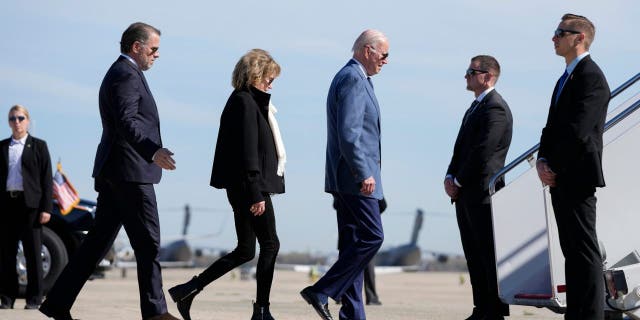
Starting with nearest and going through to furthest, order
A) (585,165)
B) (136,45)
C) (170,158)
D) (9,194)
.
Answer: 1. (585,165)
2. (170,158)
3. (136,45)
4. (9,194)

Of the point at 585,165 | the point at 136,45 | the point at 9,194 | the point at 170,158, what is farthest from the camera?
the point at 9,194

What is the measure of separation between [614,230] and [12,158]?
19.7 feet

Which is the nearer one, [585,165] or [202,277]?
[585,165]

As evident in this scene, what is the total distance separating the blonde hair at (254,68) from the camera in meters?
7.62

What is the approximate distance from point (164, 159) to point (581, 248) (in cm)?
251

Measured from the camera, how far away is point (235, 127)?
750 centimetres

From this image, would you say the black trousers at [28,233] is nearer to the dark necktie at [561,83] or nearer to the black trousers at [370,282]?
the black trousers at [370,282]

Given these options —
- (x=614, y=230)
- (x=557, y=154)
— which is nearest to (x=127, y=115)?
(x=557, y=154)

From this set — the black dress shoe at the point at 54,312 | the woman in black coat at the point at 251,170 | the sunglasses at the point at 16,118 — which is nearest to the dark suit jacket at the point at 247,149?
the woman in black coat at the point at 251,170

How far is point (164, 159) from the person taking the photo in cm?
685

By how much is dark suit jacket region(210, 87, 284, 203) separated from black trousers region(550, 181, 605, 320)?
1969 millimetres

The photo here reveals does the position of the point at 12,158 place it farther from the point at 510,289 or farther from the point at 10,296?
the point at 510,289

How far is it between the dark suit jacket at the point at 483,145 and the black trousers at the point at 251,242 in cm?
149

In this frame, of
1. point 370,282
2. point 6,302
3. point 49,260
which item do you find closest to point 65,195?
point 49,260
